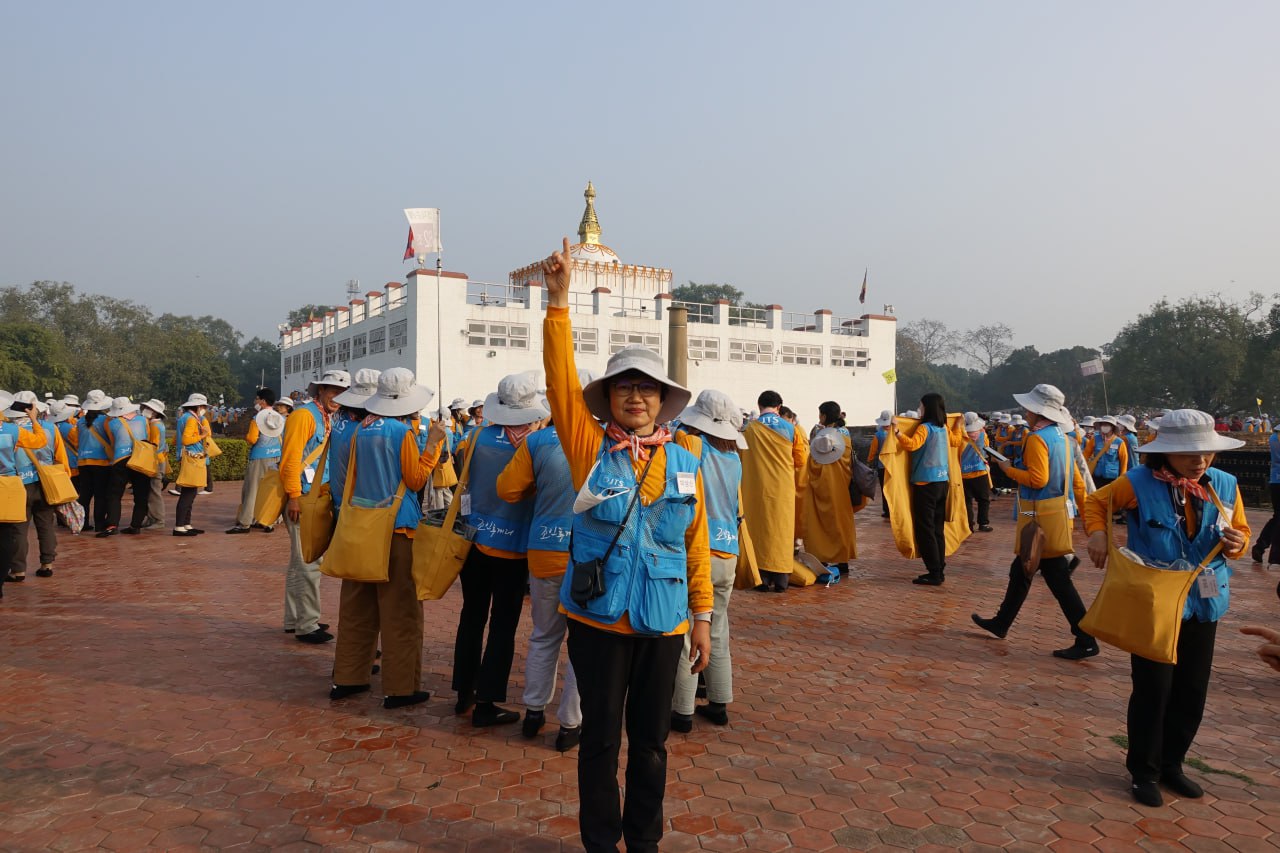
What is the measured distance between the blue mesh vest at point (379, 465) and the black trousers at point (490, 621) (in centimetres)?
48

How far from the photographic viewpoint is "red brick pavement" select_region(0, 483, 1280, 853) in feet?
10.9

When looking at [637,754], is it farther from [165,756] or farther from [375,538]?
[165,756]

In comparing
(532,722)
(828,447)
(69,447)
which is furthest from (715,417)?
(69,447)

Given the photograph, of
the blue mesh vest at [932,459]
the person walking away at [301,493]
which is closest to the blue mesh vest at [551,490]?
the person walking away at [301,493]

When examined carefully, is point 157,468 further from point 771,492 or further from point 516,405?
point 516,405

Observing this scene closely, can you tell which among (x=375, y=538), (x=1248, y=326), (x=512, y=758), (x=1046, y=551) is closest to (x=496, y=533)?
(x=375, y=538)

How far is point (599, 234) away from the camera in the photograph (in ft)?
153

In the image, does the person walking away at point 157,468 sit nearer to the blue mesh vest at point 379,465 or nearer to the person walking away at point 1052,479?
the blue mesh vest at point 379,465

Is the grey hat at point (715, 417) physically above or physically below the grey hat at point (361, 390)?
below

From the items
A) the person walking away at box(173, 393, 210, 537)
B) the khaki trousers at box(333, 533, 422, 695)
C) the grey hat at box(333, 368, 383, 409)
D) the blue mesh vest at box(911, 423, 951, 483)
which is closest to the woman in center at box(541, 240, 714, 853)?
the khaki trousers at box(333, 533, 422, 695)

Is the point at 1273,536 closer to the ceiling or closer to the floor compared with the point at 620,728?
closer to the floor

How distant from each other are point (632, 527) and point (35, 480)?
782 cm

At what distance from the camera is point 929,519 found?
8.43 meters

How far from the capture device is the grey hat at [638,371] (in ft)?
9.22
